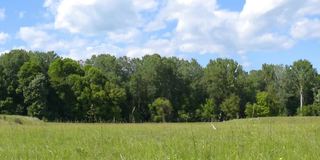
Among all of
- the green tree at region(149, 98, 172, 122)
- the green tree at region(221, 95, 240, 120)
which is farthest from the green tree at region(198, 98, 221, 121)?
the green tree at region(149, 98, 172, 122)

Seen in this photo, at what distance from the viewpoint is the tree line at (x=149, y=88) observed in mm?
86062

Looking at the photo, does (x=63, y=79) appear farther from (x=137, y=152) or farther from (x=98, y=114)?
(x=137, y=152)

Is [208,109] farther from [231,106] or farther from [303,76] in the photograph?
[303,76]

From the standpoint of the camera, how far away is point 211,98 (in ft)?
340

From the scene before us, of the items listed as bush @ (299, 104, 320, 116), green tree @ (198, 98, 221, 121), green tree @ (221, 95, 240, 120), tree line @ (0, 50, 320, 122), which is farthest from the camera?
green tree @ (198, 98, 221, 121)

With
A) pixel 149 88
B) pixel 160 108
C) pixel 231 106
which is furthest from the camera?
pixel 149 88

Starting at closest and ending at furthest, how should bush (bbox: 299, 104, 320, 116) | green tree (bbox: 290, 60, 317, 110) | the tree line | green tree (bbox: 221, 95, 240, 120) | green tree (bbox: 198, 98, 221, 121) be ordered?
the tree line → bush (bbox: 299, 104, 320, 116) → green tree (bbox: 221, 95, 240, 120) → green tree (bbox: 198, 98, 221, 121) → green tree (bbox: 290, 60, 317, 110)

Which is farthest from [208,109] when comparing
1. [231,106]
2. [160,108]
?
[160,108]

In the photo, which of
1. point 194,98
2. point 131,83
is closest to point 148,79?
point 131,83

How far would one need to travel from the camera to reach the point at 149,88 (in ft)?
338

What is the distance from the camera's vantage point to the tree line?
86.1 meters

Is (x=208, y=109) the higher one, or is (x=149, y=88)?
(x=149, y=88)

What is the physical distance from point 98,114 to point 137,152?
79.9m

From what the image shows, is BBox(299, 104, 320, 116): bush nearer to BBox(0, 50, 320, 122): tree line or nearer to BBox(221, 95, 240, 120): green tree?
BBox(0, 50, 320, 122): tree line
